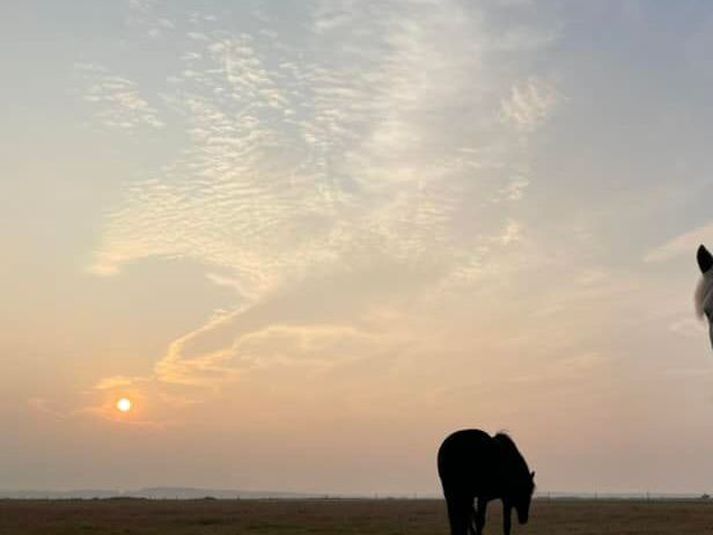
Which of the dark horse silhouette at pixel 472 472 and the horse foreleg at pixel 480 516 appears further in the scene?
the horse foreleg at pixel 480 516

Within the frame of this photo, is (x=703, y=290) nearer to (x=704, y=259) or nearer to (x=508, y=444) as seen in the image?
(x=704, y=259)

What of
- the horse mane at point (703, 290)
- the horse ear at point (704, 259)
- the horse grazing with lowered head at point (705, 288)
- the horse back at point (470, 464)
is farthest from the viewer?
the horse back at point (470, 464)

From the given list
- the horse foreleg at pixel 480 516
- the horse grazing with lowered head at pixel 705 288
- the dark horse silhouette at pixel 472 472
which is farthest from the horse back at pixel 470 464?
the horse grazing with lowered head at pixel 705 288

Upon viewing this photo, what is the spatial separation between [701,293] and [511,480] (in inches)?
528

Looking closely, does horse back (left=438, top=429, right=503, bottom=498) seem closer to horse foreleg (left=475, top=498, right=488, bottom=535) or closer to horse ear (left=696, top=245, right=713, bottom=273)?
horse foreleg (left=475, top=498, right=488, bottom=535)

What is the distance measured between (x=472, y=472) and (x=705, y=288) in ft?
42.0

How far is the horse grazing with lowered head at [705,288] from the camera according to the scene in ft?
21.0

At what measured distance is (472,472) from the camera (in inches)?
739

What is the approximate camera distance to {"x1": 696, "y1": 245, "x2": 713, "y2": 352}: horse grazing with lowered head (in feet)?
21.0

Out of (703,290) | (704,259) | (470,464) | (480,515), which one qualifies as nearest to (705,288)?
(703,290)

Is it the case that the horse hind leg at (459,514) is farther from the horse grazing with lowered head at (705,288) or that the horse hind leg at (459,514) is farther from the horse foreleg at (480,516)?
the horse grazing with lowered head at (705,288)

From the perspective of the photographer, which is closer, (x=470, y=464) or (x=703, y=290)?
(x=703, y=290)

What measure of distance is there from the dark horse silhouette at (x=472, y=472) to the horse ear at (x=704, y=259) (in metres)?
12.5

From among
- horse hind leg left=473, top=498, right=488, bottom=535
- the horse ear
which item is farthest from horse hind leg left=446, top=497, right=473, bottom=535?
the horse ear
